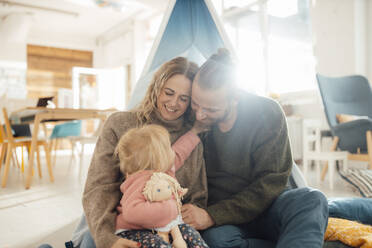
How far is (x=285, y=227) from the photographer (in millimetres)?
1050

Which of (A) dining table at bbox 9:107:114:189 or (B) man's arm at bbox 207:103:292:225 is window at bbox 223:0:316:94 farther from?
(B) man's arm at bbox 207:103:292:225

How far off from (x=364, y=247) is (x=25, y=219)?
1897 millimetres

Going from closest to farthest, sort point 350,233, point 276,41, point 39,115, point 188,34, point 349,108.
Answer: point 350,233
point 188,34
point 39,115
point 349,108
point 276,41

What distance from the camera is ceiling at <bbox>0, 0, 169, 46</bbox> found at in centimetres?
600

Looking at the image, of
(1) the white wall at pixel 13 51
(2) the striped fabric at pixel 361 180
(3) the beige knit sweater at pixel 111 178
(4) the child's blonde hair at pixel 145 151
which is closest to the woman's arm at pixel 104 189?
(3) the beige knit sweater at pixel 111 178

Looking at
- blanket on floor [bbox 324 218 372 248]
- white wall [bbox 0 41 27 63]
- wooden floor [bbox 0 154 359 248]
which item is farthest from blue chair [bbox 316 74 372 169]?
white wall [bbox 0 41 27 63]

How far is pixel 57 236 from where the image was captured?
175cm

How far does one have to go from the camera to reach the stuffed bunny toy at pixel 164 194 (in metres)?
0.89

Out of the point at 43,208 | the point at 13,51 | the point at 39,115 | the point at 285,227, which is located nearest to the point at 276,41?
the point at 39,115

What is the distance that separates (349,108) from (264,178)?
98.6 inches

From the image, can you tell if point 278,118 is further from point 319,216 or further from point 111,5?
point 111,5

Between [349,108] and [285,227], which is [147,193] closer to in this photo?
[285,227]

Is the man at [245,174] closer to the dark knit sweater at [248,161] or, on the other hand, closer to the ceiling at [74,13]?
the dark knit sweater at [248,161]

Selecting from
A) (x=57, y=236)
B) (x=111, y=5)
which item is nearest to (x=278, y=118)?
(x=57, y=236)
